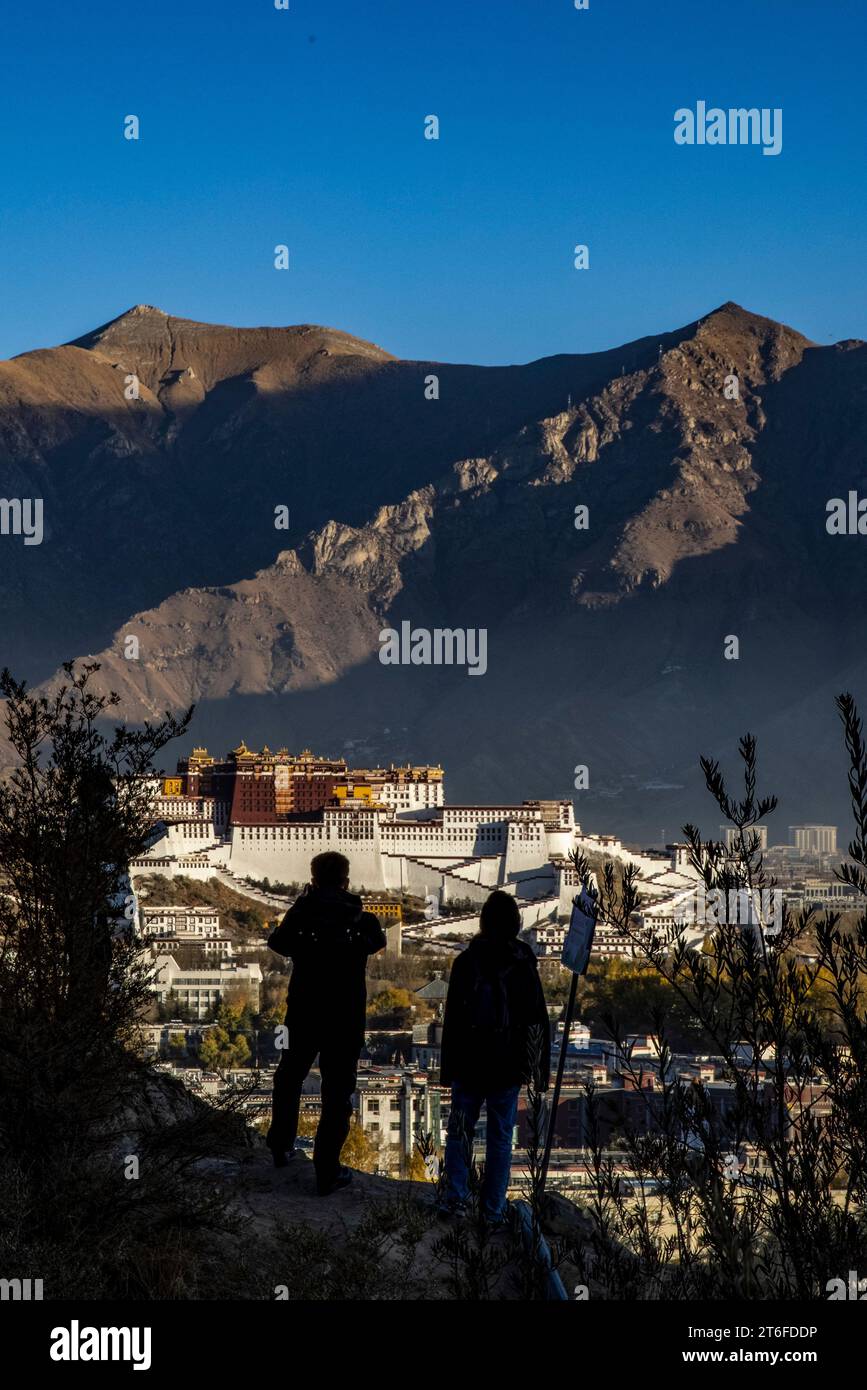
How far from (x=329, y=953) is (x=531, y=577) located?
569 feet

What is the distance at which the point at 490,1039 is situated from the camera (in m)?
6.09

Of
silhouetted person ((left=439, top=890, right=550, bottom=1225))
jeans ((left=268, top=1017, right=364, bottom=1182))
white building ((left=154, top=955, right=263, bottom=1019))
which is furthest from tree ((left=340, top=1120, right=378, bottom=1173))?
white building ((left=154, top=955, right=263, bottom=1019))

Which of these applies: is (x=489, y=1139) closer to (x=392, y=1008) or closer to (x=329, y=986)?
(x=329, y=986)

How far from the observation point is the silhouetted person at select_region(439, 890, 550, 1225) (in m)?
6.09

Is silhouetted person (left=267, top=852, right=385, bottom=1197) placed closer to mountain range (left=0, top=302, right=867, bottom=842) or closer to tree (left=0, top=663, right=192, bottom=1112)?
tree (left=0, top=663, right=192, bottom=1112)

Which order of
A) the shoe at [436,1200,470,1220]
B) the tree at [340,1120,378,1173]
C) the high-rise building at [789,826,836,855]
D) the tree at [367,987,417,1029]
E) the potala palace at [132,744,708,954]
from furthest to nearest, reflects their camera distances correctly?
1. the high-rise building at [789,826,836,855]
2. the potala palace at [132,744,708,954]
3. the tree at [367,987,417,1029]
4. the tree at [340,1120,378,1173]
5. the shoe at [436,1200,470,1220]

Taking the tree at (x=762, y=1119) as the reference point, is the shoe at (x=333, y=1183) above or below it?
below

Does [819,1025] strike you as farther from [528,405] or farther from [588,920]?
[528,405]

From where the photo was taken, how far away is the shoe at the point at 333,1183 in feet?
21.2

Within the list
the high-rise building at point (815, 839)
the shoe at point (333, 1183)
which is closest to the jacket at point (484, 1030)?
the shoe at point (333, 1183)

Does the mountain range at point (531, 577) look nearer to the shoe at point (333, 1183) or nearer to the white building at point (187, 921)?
the white building at point (187, 921)
